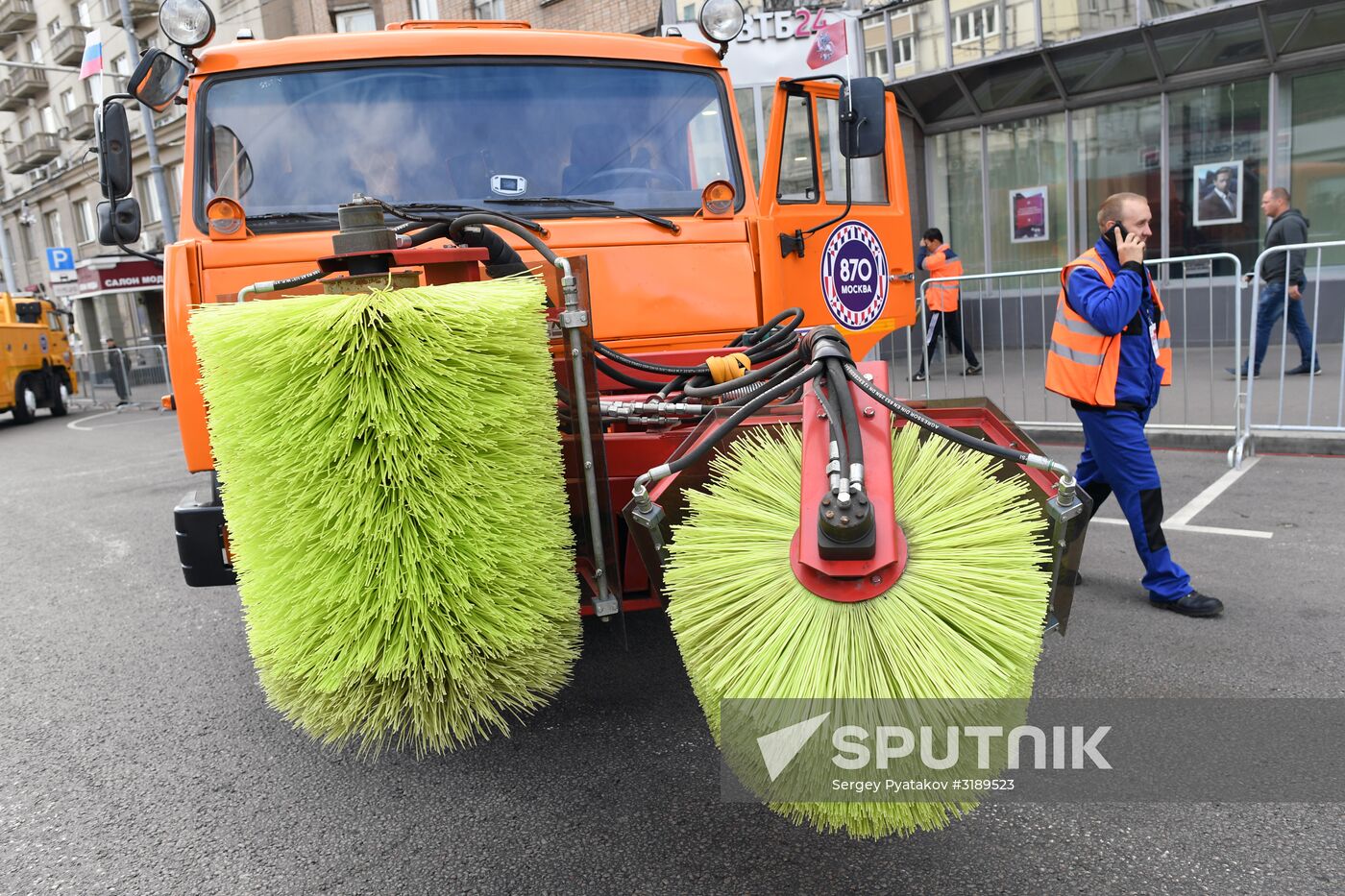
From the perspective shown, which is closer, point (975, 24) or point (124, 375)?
point (975, 24)

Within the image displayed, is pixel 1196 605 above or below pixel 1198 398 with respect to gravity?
below

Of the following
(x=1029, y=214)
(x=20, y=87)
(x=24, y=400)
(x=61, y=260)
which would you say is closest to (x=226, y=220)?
(x=1029, y=214)

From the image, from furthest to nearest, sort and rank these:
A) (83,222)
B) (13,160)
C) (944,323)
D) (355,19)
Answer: (13,160) < (83,222) < (355,19) < (944,323)

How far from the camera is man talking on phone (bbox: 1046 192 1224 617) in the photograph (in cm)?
409

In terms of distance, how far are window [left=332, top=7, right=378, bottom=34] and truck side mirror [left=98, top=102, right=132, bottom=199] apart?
21305mm

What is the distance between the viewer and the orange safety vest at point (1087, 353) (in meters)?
4.14

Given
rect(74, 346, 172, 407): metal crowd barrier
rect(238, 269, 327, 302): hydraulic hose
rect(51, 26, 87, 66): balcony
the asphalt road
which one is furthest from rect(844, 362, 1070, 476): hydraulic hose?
rect(51, 26, 87, 66): balcony

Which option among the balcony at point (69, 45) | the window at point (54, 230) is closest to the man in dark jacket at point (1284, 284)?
the balcony at point (69, 45)

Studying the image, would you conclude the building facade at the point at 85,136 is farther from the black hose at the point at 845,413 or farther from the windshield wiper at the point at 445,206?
the black hose at the point at 845,413

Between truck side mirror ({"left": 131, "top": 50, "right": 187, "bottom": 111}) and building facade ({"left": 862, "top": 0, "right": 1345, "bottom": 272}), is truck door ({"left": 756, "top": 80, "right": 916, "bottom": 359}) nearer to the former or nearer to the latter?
truck side mirror ({"left": 131, "top": 50, "right": 187, "bottom": 111})

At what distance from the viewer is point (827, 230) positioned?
13.9 feet

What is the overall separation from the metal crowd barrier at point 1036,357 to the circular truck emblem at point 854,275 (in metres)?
2.18

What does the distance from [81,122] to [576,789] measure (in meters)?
42.8

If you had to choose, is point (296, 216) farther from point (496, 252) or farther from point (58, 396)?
point (58, 396)
